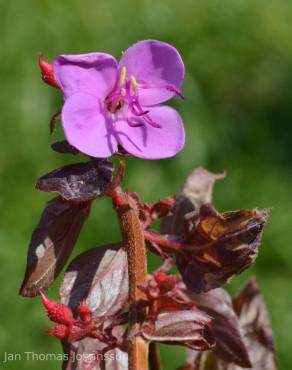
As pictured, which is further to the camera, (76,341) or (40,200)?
(40,200)

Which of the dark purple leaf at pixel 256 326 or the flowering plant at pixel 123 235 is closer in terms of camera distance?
the flowering plant at pixel 123 235

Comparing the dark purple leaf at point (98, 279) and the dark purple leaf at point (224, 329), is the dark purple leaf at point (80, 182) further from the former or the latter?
the dark purple leaf at point (224, 329)

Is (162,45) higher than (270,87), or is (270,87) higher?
(270,87)

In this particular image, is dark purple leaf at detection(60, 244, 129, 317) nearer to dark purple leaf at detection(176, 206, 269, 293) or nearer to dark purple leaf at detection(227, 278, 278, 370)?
dark purple leaf at detection(176, 206, 269, 293)

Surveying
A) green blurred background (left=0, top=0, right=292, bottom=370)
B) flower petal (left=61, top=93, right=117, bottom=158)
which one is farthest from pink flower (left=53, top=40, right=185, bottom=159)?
green blurred background (left=0, top=0, right=292, bottom=370)

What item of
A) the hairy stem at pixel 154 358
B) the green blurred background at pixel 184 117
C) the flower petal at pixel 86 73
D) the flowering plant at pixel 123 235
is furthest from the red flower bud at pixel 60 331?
the green blurred background at pixel 184 117

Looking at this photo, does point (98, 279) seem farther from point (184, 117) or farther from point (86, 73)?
point (184, 117)

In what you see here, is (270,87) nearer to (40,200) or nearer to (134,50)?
(40,200)

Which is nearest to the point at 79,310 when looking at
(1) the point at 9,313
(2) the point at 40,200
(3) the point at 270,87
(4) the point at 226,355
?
(4) the point at 226,355
